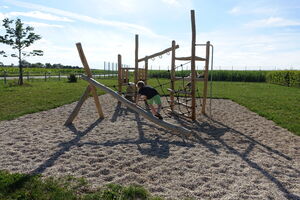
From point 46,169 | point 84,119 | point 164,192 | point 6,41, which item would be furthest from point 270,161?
point 6,41

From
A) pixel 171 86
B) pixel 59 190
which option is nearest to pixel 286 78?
pixel 171 86

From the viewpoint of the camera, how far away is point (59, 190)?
3.09 meters

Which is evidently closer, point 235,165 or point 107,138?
→ point 235,165

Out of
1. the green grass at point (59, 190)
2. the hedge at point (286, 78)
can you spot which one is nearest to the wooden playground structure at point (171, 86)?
the green grass at point (59, 190)

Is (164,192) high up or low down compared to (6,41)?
down

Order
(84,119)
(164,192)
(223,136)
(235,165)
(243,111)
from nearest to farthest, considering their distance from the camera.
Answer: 1. (164,192)
2. (235,165)
3. (223,136)
4. (84,119)
5. (243,111)

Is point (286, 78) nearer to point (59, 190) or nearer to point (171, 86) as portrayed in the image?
point (171, 86)

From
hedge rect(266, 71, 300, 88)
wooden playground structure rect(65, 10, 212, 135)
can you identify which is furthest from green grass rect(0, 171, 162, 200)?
hedge rect(266, 71, 300, 88)

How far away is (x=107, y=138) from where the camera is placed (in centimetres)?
560

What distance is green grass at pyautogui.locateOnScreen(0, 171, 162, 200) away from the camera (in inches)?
117

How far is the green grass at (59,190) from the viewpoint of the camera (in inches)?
117

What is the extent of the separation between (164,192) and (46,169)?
185cm

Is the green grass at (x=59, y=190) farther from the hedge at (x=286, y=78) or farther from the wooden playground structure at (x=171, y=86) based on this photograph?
the hedge at (x=286, y=78)

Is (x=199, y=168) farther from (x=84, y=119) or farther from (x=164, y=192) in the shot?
(x=84, y=119)
